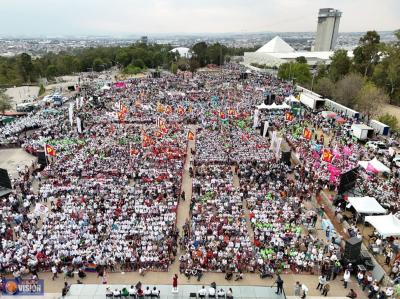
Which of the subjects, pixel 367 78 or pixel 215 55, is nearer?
pixel 367 78

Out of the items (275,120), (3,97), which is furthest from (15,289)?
(3,97)

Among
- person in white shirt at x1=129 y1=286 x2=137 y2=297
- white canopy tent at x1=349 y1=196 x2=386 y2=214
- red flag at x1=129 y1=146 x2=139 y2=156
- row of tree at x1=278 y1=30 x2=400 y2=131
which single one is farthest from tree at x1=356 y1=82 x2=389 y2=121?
person in white shirt at x1=129 y1=286 x2=137 y2=297

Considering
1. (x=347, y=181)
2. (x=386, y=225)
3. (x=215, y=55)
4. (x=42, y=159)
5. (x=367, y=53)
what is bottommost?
(x=42, y=159)

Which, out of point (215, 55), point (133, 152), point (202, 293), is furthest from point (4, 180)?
point (215, 55)

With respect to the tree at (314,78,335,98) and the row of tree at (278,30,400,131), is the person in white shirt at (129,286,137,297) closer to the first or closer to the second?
the row of tree at (278,30,400,131)

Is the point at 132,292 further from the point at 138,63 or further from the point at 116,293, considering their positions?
the point at 138,63

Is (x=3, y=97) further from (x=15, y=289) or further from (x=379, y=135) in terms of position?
(x=379, y=135)

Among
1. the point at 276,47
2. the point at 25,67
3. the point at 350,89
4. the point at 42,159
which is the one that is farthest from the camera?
the point at 276,47
